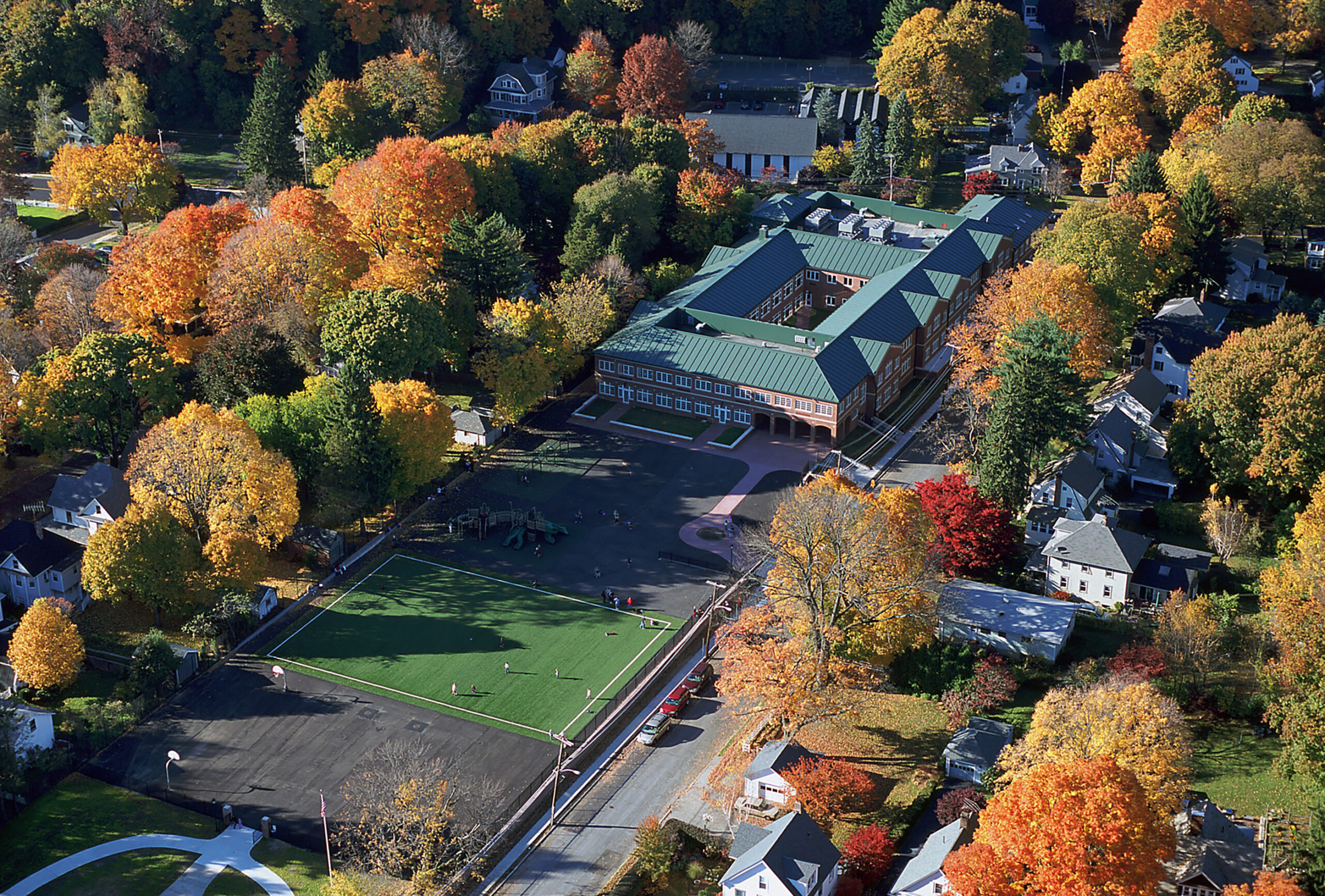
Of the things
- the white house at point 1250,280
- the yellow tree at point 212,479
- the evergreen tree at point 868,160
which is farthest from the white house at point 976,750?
the evergreen tree at point 868,160

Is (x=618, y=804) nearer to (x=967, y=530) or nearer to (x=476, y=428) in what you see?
(x=967, y=530)

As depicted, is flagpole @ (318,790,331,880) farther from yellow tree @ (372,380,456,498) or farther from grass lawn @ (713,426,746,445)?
grass lawn @ (713,426,746,445)

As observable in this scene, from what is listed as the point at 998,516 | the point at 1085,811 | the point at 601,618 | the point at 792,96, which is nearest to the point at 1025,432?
the point at 998,516

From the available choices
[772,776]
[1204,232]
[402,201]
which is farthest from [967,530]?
[402,201]

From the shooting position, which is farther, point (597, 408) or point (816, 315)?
point (816, 315)

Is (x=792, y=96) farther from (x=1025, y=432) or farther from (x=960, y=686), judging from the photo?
(x=960, y=686)

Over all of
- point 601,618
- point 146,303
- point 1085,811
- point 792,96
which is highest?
point 792,96
